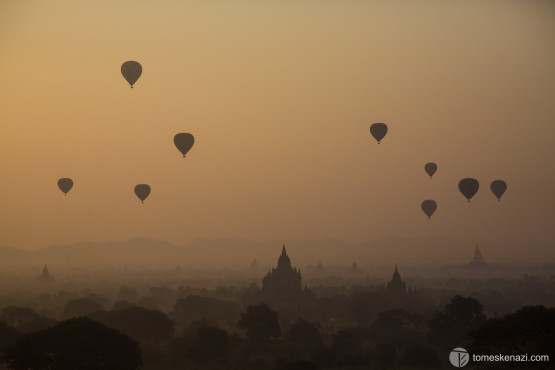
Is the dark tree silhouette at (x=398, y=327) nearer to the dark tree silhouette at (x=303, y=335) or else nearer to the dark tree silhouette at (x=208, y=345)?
the dark tree silhouette at (x=303, y=335)

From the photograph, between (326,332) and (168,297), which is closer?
(326,332)

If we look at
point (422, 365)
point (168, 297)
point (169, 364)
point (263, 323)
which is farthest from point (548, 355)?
point (168, 297)

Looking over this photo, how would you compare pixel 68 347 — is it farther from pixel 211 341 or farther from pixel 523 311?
pixel 523 311

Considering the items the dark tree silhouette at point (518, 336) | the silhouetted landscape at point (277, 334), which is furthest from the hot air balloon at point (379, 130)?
the dark tree silhouette at point (518, 336)

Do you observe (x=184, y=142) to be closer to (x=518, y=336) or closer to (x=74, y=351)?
(x=74, y=351)

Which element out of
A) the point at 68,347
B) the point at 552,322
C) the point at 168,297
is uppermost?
the point at 168,297

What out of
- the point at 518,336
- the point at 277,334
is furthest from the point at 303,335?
the point at 518,336

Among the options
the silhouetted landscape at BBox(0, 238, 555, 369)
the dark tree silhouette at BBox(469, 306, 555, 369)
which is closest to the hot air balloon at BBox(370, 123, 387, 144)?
the silhouetted landscape at BBox(0, 238, 555, 369)
